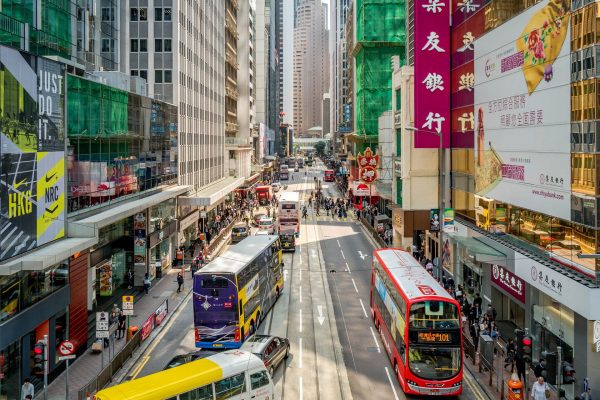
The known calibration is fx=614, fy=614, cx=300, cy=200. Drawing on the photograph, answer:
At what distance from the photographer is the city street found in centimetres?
2098

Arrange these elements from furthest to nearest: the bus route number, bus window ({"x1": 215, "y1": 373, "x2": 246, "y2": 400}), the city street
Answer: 1. the city street
2. the bus route number
3. bus window ({"x1": 215, "y1": 373, "x2": 246, "y2": 400})

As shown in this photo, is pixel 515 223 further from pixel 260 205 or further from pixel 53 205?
pixel 260 205

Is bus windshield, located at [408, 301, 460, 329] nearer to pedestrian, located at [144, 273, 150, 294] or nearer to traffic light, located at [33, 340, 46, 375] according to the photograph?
traffic light, located at [33, 340, 46, 375]

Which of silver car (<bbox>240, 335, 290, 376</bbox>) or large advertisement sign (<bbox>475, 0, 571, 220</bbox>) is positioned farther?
large advertisement sign (<bbox>475, 0, 571, 220</bbox>)

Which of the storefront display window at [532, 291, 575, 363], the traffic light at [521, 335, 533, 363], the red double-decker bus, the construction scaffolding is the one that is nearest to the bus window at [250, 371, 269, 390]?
the red double-decker bus

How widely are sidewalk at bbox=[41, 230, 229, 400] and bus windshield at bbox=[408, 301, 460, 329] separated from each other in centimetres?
1135

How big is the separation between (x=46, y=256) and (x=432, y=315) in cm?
1227

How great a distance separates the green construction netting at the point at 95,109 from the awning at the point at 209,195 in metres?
15.7

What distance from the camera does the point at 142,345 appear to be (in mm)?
25781

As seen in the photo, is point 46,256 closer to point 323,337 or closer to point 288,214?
point 323,337

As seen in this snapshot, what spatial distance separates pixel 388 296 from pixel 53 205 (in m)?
12.9

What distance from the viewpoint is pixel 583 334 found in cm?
1933

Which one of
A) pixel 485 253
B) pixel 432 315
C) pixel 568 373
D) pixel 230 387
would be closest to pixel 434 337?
pixel 432 315

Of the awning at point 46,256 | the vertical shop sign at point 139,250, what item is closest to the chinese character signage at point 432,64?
the vertical shop sign at point 139,250
